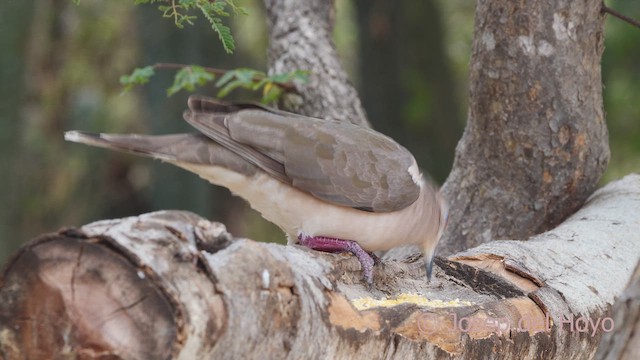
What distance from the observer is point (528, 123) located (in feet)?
17.9

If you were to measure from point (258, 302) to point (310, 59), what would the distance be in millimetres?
3577

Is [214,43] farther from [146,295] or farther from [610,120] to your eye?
[146,295]

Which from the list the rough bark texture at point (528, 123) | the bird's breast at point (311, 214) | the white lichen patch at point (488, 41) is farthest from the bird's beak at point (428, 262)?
the white lichen patch at point (488, 41)

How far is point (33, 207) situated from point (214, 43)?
282 centimetres

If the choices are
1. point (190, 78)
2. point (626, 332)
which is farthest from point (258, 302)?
point (190, 78)

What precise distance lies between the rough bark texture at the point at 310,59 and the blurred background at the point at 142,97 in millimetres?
2716

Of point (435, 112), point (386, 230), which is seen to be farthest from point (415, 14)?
point (386, 230)

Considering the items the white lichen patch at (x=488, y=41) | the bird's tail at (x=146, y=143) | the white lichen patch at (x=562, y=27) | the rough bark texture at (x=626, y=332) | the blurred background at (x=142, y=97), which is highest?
the white lichen patch at (x=562, y=27)

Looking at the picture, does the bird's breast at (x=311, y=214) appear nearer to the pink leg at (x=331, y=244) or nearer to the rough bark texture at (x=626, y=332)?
the pink leg at (x=331, y=244)

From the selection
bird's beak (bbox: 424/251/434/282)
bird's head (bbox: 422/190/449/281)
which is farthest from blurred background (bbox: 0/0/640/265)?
bird's beak (bbox: 424/251/434/282)

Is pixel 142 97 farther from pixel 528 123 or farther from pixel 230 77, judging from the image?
pixel 528 123

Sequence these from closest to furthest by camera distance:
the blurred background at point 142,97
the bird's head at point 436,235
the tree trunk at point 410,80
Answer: the bird's head at point 436,235
the blurred background at point 142,97
the tree trunk at point 410,80

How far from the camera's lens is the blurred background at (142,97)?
9008mm

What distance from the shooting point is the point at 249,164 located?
390cm
